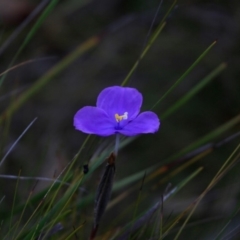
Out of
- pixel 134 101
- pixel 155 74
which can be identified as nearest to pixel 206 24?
pixel 155 74

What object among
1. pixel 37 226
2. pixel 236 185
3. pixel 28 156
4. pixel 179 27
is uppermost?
pixel 179 27

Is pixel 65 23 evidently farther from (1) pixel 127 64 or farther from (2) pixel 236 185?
(2) pixel 236 185

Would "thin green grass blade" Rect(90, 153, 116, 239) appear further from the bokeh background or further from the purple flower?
the bokeh background

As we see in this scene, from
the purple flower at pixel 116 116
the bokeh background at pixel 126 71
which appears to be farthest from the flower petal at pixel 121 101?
→ the bokeh background at pixel 126 71

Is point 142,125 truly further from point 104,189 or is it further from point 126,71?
point 126,71

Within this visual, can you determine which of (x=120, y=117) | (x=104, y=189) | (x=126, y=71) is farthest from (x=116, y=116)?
(x=126, y=71)

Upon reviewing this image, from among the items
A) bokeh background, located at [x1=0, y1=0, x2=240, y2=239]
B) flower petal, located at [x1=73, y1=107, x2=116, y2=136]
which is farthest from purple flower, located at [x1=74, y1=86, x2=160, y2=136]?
bokeh background, located at [x1=0, y1=0, x2=240, y2=239]
